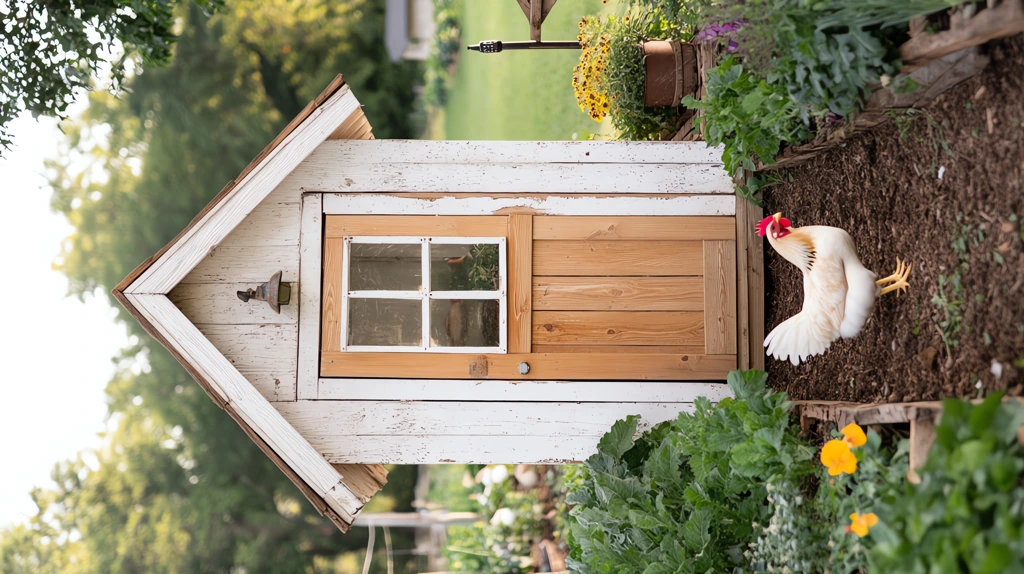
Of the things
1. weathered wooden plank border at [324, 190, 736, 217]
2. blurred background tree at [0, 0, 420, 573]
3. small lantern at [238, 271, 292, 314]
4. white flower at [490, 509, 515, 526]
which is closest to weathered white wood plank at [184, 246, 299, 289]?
small lantern at [238, 271, 292, 314]

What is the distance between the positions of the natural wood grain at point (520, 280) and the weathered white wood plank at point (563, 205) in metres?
0.10

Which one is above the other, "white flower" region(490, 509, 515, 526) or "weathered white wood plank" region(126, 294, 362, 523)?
"weathered white wood plank" region(126, 294, 362, 523)

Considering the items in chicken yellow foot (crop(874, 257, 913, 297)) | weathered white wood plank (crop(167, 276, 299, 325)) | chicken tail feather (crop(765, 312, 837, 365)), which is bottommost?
chicken tail feather (crop(765, 312, 837, 365))

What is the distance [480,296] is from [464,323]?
0.18 meters

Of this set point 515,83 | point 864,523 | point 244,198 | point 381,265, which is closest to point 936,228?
point 864,523

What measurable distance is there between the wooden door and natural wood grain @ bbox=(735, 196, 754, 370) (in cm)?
4

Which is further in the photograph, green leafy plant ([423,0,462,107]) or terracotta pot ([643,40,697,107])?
green leafy plant ([423,0,462,107])

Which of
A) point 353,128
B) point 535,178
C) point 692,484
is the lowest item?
point 692,484

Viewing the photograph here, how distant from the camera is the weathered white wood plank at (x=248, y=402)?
3.80 metres

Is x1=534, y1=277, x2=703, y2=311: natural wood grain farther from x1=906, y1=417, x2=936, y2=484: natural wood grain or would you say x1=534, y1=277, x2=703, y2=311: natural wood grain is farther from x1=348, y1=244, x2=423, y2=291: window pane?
x1=906, y1=417, x2=936, y2=484: natural wood grain

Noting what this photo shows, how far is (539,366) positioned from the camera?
12.9ft

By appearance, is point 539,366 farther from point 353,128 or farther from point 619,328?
point 353,128

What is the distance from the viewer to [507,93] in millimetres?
9516

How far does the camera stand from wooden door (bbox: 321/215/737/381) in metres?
3.93
